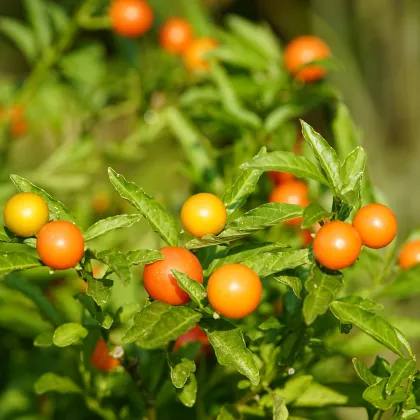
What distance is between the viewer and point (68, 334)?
99 centimetres

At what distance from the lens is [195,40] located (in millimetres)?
1916

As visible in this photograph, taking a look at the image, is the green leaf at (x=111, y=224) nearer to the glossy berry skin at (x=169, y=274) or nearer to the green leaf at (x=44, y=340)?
the glossy berry skin at (x=169, y=274)

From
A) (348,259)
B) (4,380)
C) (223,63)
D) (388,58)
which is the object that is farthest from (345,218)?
(388,58)

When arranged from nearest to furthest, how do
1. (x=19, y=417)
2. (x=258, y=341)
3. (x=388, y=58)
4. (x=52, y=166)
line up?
1. (x=258, y=341)
2. (x=19, y=417)
3. (x=52, y=166)
4. (x=388, y=58)

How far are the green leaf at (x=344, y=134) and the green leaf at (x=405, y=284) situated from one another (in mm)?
284

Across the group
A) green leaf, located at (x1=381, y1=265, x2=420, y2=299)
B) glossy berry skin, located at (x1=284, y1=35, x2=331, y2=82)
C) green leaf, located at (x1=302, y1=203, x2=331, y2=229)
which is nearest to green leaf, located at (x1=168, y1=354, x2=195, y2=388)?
green leaf, located at (x1=302, y1=203, x2=331, y2=229)

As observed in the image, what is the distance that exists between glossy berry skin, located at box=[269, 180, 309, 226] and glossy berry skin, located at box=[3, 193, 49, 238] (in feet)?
1.95

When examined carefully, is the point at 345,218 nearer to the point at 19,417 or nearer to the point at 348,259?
the point at 348,259

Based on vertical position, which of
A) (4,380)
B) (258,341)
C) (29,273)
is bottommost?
(4,380)

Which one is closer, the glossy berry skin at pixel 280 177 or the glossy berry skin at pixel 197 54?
the glossy berry skin at pixel 280 177

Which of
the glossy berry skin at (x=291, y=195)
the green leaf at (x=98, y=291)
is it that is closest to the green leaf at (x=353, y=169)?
the green leaf at (x=98, y=291)

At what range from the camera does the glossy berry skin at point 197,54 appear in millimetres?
1797

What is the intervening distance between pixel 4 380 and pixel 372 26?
92.2 inches

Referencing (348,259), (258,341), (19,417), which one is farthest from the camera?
(19,417)
